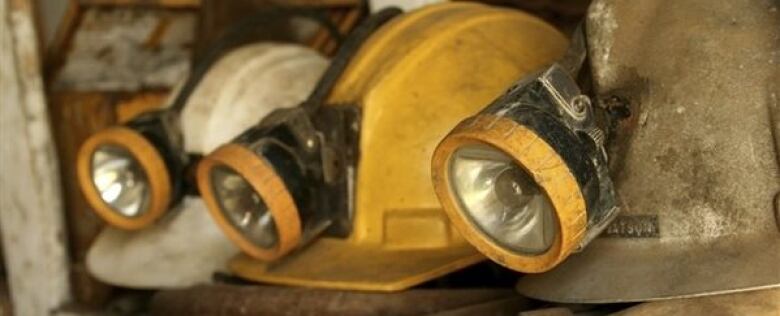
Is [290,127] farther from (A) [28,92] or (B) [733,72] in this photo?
(A) [28,92]

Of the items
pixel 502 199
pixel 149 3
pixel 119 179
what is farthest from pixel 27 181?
pixel 502 199

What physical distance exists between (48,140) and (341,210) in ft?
1.99

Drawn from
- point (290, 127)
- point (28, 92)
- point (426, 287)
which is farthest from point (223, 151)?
point (28, 92)

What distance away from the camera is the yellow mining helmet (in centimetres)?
107

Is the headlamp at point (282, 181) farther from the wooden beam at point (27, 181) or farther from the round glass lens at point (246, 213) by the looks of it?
the wooden beam at point (27, 181)

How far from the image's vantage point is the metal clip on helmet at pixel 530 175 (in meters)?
0.79

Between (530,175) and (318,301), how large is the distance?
279 millimetres

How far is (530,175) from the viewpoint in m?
0.81

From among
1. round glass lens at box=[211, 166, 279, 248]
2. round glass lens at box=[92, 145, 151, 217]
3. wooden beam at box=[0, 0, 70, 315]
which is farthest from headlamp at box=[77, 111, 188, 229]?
wooden beam at box=[0, 0, 70, 315]

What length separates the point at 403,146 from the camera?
3.60 ft

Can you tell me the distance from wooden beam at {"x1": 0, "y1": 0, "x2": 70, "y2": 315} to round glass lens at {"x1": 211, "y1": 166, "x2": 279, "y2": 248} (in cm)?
56

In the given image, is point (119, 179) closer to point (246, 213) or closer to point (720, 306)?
point (246, 213)

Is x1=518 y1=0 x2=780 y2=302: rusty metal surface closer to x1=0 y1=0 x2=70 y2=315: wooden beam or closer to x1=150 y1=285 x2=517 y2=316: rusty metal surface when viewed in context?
x1=150 y1=285 x2=517 y2=316: rusty metal surface

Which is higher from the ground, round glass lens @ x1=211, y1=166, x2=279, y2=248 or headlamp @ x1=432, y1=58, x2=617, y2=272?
headlamp @ x1=432, y1=58, x2=617, y2=272
